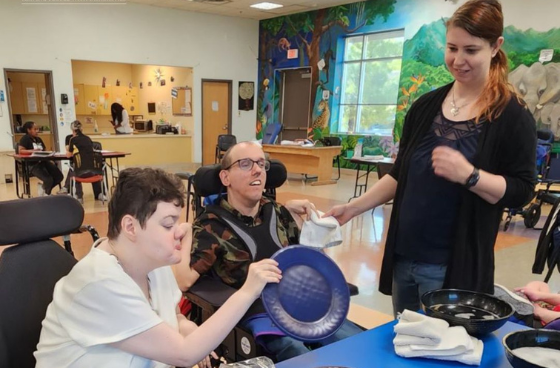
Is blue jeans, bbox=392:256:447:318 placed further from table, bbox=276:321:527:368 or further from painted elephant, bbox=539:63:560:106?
painted elephant, bbox=539:63:560:106

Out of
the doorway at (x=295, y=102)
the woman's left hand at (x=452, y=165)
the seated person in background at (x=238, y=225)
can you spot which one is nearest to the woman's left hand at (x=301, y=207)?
the seated person in background at (x=238, y=225)

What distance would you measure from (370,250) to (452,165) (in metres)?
3.22

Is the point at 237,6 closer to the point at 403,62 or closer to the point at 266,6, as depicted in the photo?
the point at 266,6

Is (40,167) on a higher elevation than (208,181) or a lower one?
lower

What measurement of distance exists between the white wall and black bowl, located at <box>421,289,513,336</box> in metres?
8.88

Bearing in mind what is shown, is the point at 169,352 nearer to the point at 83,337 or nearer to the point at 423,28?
the point at 83,337

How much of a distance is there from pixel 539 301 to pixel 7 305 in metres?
1.71

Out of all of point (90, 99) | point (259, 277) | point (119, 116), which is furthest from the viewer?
point (90, 99)

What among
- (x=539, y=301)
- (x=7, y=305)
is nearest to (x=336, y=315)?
(x=539, y=301)

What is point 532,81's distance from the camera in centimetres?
664

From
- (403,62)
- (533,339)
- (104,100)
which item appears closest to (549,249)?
(533,339)

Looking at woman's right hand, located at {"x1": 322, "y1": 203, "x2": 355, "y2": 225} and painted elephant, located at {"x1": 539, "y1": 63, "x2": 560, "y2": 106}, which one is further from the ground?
painted elephant, located at {"x1": 539, "y1": 63, "x2": 560, "y2": 106}

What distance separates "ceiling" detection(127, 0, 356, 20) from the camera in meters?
8.91

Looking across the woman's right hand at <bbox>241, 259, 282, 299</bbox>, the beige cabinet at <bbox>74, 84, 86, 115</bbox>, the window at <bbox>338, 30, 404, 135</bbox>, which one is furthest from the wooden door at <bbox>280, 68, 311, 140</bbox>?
the woman's right hand at <bbox>241, 259, 282, 299</bbox>
